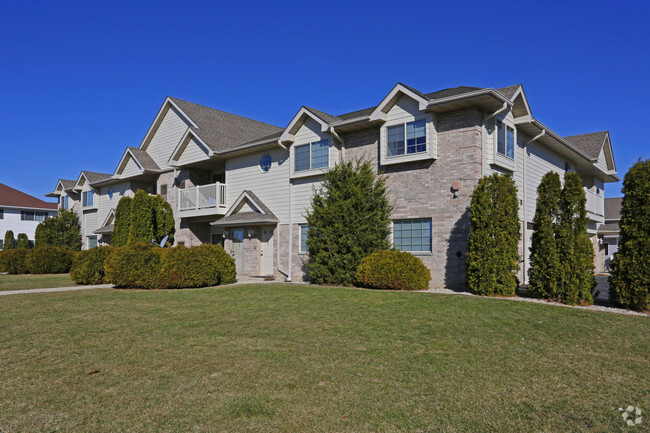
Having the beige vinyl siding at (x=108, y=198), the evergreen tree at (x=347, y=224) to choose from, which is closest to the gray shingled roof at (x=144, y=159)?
the beige vinyl siding at (x=108, y=198)

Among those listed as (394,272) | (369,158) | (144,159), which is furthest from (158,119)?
(394,272)

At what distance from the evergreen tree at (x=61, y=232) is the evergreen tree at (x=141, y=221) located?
13518mm

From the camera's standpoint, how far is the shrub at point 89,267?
707 inches

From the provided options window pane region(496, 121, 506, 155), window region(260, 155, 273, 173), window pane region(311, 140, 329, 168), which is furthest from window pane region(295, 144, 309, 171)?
window pane region(496, 121, 506, 155)

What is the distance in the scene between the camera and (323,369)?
→ 19.3ft

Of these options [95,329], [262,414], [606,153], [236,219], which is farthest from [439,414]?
[606,153]

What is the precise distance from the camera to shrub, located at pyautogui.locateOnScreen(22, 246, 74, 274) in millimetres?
24375

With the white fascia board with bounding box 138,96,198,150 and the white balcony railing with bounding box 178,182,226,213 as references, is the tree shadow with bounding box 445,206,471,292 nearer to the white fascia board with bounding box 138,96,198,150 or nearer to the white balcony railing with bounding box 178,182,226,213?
the white balcony railing with bounding box 178,182,226,213

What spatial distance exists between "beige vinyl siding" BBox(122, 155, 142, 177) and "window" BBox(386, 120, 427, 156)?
664 inches

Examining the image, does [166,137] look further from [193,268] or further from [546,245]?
[546,245]

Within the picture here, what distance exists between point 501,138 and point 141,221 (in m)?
17.5

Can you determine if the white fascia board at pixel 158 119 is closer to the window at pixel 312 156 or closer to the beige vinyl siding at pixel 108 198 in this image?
the beige vinyl siding at pixel 108 198

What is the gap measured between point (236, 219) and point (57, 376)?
1598cm

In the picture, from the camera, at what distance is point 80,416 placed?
4383 mm
